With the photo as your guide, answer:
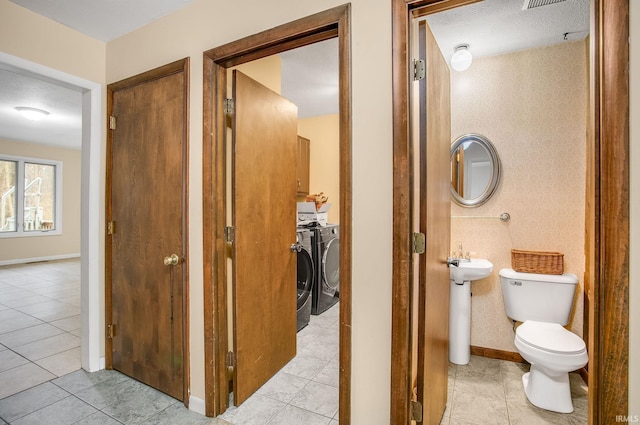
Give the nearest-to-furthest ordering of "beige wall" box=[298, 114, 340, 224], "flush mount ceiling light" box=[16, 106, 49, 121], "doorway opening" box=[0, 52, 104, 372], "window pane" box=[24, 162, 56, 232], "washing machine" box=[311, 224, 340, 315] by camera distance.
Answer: "doorway opening" box=[0, 52, 104, 372]
"washing machine" box=[311, 224, 340, 315]
"flush mount ceiling light" box=[16, 106, 49, 121]
"beige wall" box=[298, 114, 340, 224]
"window pane" box=[24, 162, 56, 232]

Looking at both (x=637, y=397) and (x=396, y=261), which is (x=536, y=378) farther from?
(x=396, y=261)

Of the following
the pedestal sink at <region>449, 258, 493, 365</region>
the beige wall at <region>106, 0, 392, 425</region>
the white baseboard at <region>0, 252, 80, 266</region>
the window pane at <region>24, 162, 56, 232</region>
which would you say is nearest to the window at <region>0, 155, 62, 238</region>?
the window pane at <region>24, 162, 56, 232</region>

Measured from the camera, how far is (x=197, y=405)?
175 centimetres

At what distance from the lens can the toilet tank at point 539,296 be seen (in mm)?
2125

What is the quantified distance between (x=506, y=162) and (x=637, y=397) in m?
1.90

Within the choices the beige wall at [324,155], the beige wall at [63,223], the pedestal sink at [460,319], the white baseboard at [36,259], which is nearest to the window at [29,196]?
the beige wall at [63,223]

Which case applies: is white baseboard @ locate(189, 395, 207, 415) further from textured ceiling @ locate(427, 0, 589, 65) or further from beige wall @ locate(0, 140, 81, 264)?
beige wall @ locate(0, 140, 81, 264)

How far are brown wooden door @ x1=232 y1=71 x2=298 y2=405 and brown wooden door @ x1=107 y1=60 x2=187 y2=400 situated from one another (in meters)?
0.33

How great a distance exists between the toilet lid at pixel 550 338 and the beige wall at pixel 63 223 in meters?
8.51

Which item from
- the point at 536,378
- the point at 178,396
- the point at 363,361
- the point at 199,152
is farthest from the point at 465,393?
the point at 199,152

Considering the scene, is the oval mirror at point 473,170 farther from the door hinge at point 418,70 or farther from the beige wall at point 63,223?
the beige wall at point 63,223

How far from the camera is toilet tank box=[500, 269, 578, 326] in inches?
83.7

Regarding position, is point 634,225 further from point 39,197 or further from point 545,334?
point 39,197

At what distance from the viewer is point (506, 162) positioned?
2449mm
